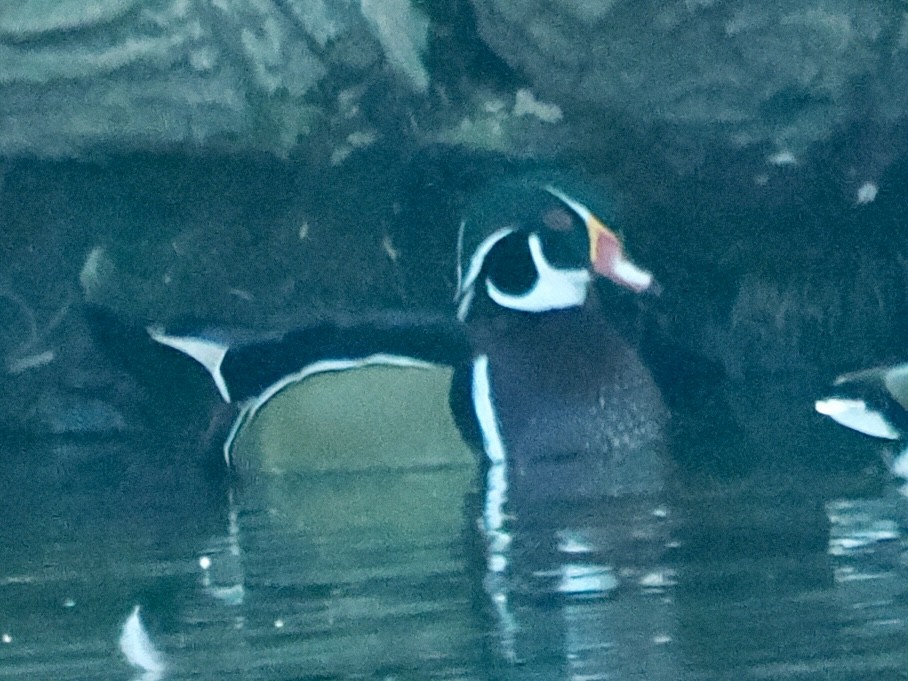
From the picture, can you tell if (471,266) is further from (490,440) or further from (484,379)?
(490,440)

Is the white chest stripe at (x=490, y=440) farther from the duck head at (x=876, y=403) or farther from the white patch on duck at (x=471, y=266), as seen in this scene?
the duck head at (x=876, y=403)

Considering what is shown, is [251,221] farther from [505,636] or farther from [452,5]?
[505,636]

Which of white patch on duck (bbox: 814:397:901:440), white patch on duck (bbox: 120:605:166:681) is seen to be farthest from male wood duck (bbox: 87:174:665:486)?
white patch on duck (bbox: 120:605:166:681)

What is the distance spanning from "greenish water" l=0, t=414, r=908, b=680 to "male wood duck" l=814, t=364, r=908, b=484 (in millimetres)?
131

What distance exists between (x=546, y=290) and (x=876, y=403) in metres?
1.84

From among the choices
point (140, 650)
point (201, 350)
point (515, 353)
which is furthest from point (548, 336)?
point (140, 650)

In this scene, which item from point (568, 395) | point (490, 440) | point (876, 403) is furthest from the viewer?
point (568, 395)

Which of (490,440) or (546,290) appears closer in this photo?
(490,440)

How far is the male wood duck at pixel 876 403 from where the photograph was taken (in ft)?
12.1

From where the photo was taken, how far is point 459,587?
2.99 m

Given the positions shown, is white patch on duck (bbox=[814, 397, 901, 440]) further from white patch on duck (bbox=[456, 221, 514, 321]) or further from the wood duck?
white patch on duck (bbox=[456, 221, 514, 321])

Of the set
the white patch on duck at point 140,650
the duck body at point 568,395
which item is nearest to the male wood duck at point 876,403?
the duck body at point 568,395

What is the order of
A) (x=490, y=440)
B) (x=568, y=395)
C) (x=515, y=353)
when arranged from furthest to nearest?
1. (x=515, y=353)
2. (x=568, y=395)
3. (x=490, y=440)

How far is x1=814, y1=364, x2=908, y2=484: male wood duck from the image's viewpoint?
145 inches
